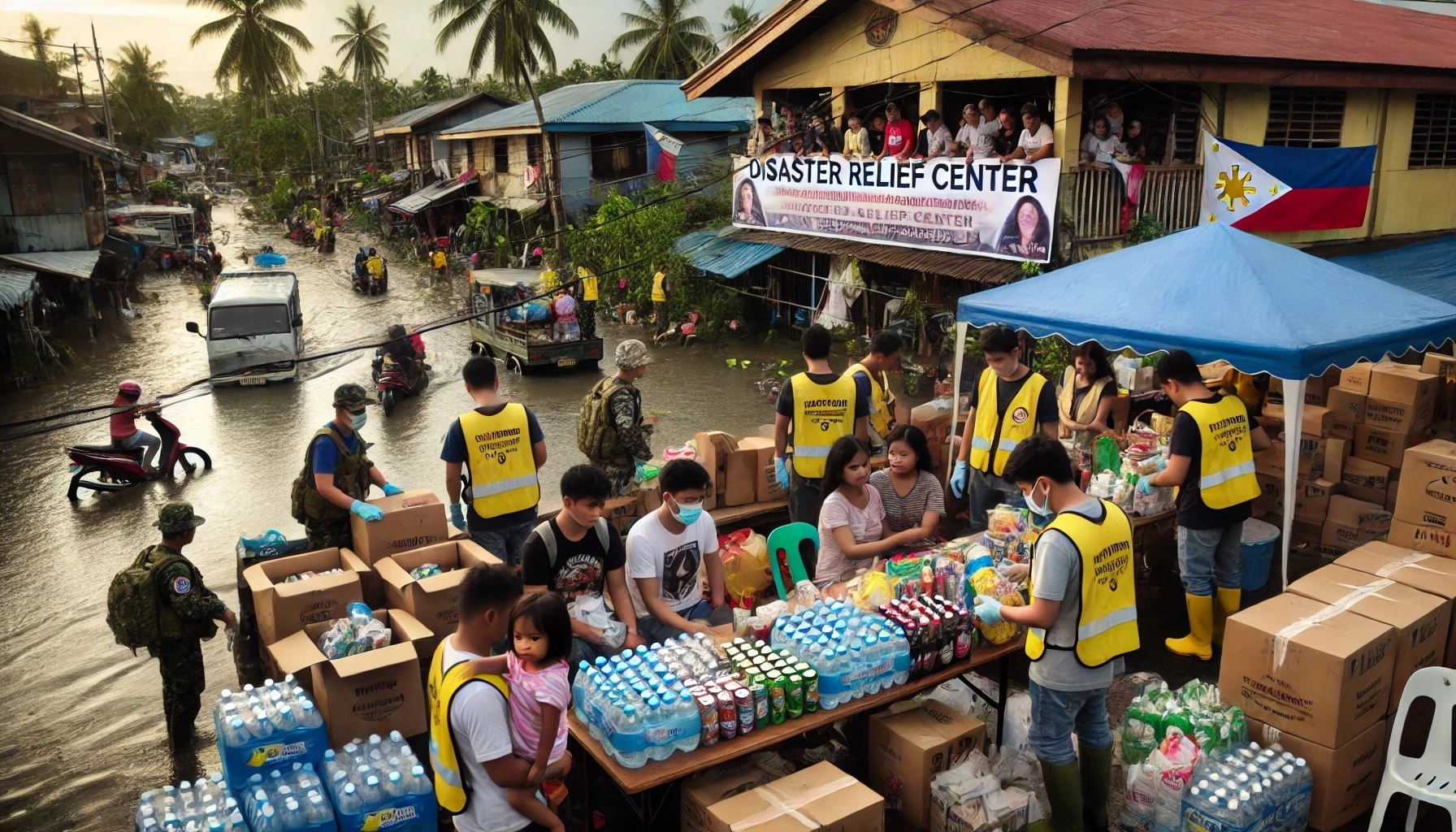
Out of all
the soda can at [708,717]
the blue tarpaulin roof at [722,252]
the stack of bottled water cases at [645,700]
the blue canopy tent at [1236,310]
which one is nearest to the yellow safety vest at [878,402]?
the blue canopy tent at [1236,310]

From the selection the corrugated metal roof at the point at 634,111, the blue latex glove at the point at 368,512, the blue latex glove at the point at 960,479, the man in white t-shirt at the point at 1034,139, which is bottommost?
the blue latex glove at the point at 960,479

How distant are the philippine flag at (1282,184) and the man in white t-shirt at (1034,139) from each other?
2.24m

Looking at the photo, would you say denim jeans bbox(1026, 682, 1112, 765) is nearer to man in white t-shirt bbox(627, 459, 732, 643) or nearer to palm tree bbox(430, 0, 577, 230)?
man in white t-shirt bbox(627, 459, 732, 643)

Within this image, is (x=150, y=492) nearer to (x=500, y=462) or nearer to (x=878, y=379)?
(x=500, y=462)

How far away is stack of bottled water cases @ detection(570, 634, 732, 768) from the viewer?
13.7ft

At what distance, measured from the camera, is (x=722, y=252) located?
64.9 ft

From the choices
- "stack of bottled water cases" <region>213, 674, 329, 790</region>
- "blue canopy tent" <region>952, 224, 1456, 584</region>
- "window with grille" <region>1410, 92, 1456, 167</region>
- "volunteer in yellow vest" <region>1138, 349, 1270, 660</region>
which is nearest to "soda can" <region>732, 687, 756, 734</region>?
"stack of bottled water cases" <region>213, 674, 329, 790</region>

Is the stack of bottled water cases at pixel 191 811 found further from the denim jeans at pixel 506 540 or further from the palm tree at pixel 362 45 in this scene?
the palm tree at pixel 362 45

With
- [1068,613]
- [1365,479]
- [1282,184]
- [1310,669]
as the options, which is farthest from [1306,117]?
[1068,613]

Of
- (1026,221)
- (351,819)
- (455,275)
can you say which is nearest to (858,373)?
(351,819)

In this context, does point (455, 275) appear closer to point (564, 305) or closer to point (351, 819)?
point (564, 305)

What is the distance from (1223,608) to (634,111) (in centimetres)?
2668

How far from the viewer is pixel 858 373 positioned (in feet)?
25.6

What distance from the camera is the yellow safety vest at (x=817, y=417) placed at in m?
7.34
